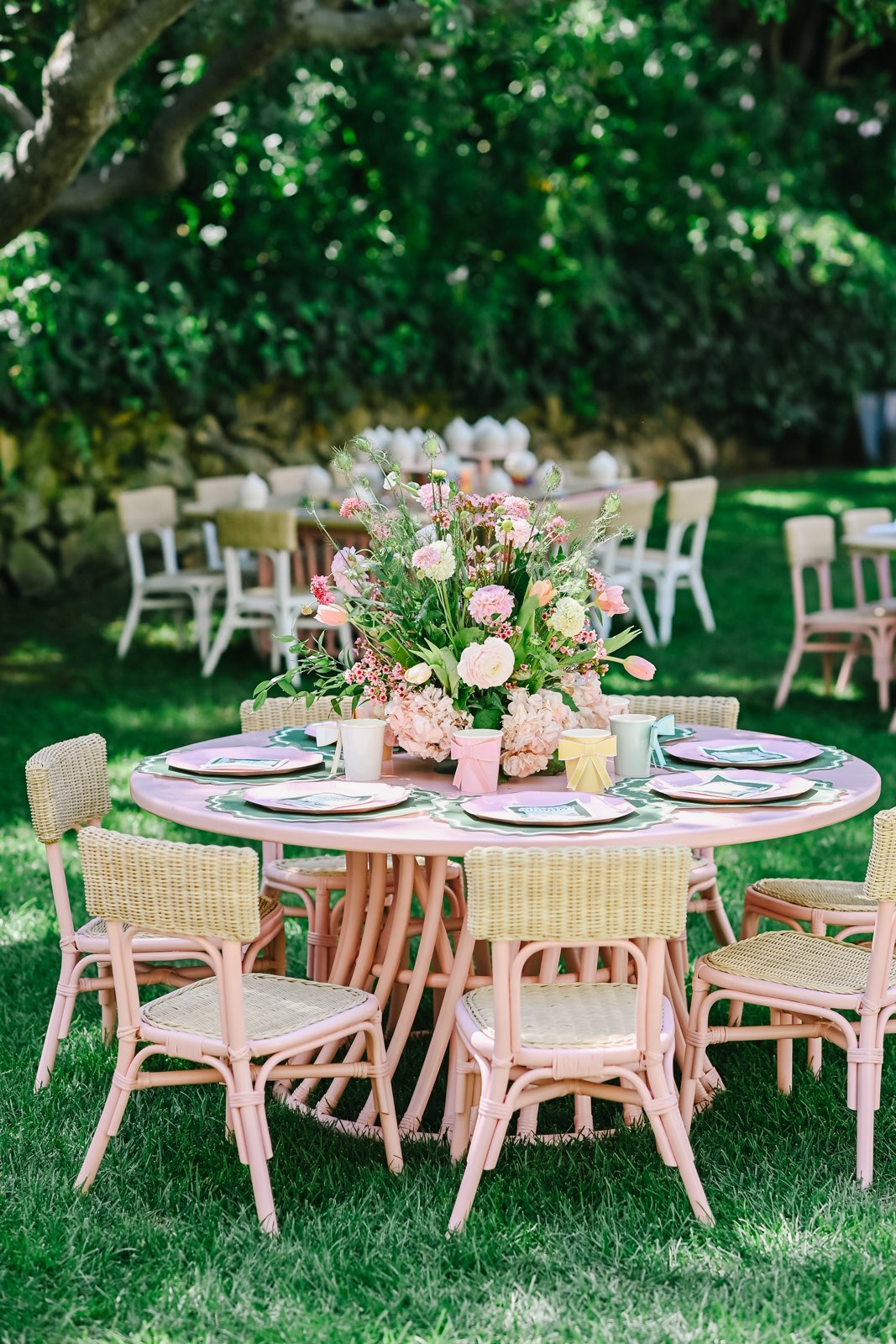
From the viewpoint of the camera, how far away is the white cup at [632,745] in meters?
3.35

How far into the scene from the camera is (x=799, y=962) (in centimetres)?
326

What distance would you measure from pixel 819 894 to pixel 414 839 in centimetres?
131

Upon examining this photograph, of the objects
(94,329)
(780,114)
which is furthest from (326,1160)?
(780,114)

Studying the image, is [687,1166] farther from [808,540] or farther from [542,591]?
[808,540]

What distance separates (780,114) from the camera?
48.3 ft

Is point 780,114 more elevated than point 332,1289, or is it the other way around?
point 780,114

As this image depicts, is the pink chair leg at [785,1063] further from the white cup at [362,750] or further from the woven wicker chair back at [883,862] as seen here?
A: the white cup at [362,750]

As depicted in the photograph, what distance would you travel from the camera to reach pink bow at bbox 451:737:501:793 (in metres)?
3.23

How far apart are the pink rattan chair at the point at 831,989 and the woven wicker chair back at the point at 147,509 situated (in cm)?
607

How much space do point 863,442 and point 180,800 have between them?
49.9 feet

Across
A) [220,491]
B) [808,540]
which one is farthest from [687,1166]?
[220,491]

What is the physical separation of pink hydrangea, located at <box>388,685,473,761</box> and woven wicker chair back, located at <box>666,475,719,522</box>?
562cm

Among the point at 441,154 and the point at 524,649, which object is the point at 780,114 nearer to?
the point at 441,154


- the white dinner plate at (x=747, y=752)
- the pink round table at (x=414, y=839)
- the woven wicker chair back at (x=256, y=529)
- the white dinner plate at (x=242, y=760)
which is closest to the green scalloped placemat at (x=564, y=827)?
the pink round table at (x=414, y=839)
